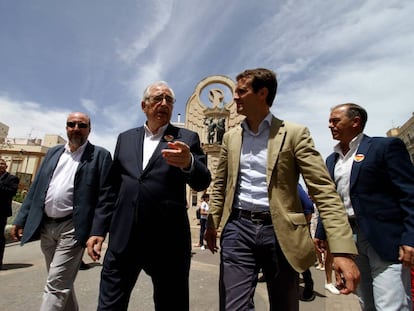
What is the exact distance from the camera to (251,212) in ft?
6.26

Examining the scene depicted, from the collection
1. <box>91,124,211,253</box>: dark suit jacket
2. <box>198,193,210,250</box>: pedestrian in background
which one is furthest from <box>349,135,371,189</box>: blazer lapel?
<box>198,193,210,250</box>: pedestrian in background

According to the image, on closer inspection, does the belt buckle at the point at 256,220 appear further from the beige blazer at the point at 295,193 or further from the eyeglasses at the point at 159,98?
the eyeglasses at the point at 159,98

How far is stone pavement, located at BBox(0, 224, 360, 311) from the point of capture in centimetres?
348

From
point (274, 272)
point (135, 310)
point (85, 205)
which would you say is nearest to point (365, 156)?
point (274, 272)

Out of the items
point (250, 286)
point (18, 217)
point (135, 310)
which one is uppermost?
point (18, 217)

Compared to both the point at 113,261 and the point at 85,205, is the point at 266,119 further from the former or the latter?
the point at 85,205

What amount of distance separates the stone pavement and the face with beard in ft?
6.79

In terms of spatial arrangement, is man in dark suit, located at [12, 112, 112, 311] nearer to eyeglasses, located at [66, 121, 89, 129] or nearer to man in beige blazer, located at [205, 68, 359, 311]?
eyeglasses, located at [66, 121, 89, 129]

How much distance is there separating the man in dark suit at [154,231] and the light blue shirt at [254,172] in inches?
11.4

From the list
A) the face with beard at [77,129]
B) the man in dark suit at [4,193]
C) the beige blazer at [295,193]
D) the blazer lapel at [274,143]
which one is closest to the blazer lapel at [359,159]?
the beige blazer at [295,193]

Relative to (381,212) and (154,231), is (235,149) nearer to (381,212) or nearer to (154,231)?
(154,231)

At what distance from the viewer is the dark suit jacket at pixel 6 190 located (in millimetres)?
5098

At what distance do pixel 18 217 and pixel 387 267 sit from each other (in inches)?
136

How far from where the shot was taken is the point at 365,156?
2.26m
